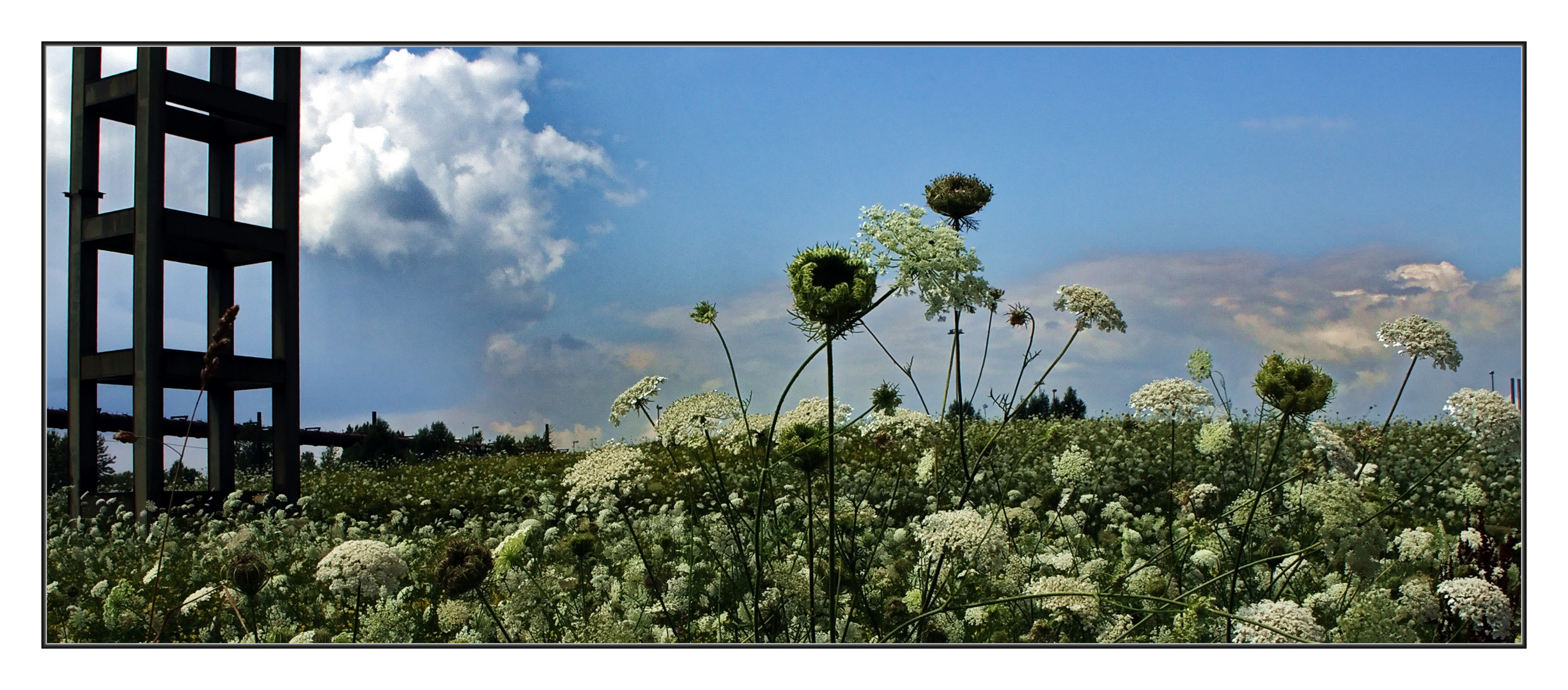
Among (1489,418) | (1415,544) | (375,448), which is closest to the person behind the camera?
(1489,418)

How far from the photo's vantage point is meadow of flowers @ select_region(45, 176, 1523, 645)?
2707mm

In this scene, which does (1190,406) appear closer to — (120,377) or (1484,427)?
(1484,427)

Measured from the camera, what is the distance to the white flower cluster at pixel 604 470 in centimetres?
271

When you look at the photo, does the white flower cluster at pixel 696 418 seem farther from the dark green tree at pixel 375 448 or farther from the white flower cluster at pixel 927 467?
the dark green tree at pixel 375 448

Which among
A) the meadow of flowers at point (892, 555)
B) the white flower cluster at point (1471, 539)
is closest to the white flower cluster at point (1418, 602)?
the meadow of flowers at point (892, 555)

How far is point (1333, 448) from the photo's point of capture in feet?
10.5

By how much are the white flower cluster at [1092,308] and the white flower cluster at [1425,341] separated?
3.00 feet

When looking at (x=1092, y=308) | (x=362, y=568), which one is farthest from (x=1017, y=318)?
(x=362, y=568)

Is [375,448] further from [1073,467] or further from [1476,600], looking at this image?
[1476,600]

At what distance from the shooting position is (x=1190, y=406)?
327 centimetres

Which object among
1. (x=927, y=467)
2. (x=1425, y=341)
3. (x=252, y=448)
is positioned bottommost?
(x=252, y=448)

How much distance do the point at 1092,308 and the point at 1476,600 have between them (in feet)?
4.74
